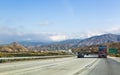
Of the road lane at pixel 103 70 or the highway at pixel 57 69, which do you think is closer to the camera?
the highway at pixel 57 69

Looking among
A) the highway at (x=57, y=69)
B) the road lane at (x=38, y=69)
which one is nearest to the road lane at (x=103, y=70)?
the highway at (x=57, y=69)

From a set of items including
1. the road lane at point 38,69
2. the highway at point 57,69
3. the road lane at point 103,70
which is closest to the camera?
the road lane at point 38,69

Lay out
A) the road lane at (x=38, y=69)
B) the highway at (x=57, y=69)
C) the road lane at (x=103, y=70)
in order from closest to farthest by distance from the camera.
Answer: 1. the road lane at (x=38, y=69)
2. the highway at (x=57, y=69)
3. the road lane at (x=103, y=70)

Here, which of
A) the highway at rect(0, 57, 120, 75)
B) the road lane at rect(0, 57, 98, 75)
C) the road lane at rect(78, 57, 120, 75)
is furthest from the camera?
the road lane at rect(78, 57, 120, 75)

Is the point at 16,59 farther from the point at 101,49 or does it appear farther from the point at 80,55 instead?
the point at 80,55

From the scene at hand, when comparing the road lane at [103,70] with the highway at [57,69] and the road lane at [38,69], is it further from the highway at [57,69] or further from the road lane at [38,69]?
the road lane at [38,69]

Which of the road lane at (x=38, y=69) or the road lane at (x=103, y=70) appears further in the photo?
the road lane at (x=103, y=70)

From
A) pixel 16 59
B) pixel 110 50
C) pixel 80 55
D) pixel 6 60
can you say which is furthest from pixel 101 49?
pixel 6 60

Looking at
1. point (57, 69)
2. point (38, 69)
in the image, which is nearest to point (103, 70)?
point (57, 69)

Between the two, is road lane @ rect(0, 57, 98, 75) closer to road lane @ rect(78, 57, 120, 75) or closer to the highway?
the highway

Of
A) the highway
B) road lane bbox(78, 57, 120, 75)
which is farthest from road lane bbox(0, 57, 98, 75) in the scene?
road lane bbox(78, 57, 120, 75)

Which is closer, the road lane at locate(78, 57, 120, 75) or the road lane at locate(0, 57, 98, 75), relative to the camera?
the road lane at locate(0, 57, 98, 75)

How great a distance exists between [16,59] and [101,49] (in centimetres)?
5136

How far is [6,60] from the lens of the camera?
51.8 m
